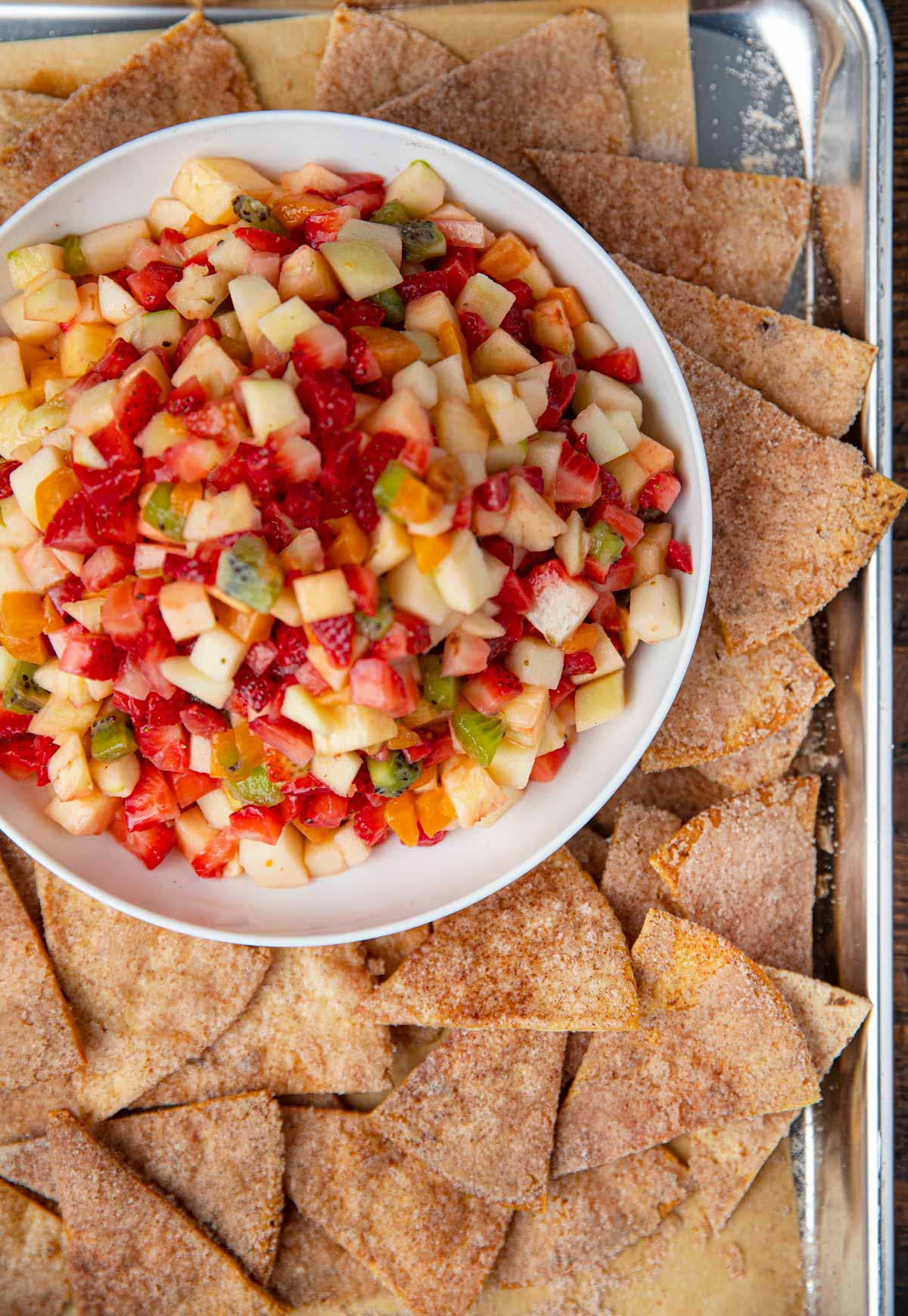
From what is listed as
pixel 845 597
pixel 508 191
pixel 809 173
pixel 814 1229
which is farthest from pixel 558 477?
pixel 814 1229

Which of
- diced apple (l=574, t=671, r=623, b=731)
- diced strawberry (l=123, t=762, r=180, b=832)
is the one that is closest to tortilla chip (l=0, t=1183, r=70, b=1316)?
diced strawberry (l=123, t=762, r=180, b=832)

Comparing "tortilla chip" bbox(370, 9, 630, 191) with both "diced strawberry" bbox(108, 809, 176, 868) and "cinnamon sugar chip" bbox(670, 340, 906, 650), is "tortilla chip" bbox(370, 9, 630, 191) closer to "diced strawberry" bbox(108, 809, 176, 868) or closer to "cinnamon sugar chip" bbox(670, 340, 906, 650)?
"cinnamon sugar chip" bbox(670, 340, 906, 650)

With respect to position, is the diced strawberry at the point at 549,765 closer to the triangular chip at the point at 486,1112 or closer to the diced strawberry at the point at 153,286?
the triangular chip at the point at 486,1112

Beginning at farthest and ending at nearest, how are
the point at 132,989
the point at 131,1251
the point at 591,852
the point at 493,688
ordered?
the point at 591,852 < the point at 132,989 < the point at 131,1251 < the point at 493,688

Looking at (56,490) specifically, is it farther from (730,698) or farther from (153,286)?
(730,698)

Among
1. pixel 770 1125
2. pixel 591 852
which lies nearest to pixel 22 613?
pixel 591 852

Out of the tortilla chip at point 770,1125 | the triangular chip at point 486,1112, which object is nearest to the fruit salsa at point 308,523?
the triangular chip at point 486,1112
